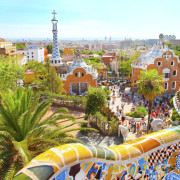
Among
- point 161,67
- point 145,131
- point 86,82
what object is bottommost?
point 145,131

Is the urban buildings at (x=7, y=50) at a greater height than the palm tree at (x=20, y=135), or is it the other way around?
the urban buildings at (x=7, y=50)

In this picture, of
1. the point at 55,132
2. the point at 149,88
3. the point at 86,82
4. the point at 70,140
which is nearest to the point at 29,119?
the point at 55,132

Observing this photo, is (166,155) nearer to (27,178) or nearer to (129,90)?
(27,178)

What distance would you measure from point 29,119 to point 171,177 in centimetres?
501

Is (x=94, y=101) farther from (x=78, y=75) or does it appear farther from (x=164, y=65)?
(x=164, y=65)

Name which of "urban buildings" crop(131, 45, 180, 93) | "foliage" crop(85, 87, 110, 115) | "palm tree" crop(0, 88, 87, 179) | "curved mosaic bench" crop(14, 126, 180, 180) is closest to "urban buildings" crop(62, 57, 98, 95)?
"urban buildings" crop(131, 45, 180, 93)

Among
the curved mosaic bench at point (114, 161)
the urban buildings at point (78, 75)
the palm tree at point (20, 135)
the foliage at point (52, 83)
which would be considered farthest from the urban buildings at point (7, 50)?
the curved mosaic bench at point (114, 161)

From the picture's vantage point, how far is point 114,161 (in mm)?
4152

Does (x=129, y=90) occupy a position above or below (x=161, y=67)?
below

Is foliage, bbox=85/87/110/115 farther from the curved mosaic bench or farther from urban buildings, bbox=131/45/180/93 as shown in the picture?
urban buildings, bbox=131/45/180/93

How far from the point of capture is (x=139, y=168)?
4.70 meters

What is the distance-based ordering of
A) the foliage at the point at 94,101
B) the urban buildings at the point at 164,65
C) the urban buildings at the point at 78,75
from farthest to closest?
the urban buildings at the point at 164,65
the urban buildings at the point at 78,75
the foliage at the point at 94,101

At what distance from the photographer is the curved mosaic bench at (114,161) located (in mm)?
3229

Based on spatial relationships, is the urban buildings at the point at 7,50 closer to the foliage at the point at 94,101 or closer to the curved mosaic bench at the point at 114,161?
the foliage at the point at 94,101
